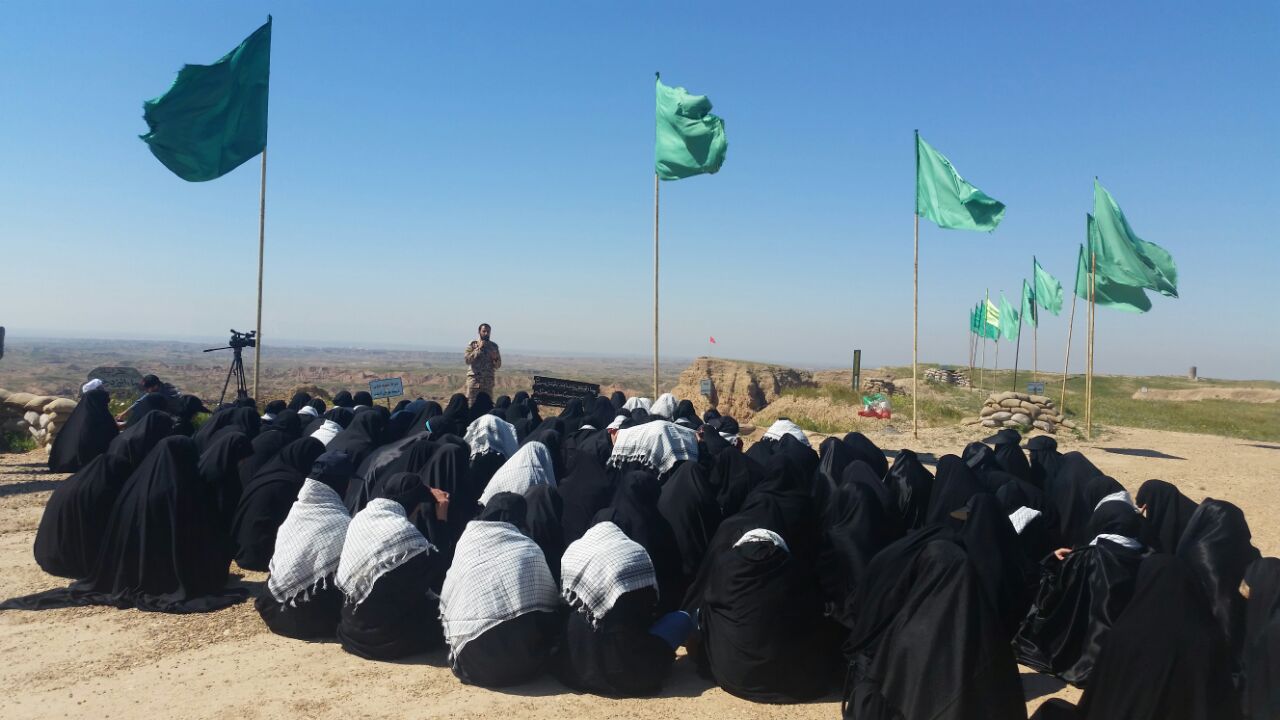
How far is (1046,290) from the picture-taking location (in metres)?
23.8

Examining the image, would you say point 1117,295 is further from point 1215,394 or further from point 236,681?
point 1215,394

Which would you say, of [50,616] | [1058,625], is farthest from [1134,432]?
[50,616]

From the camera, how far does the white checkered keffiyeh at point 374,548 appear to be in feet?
12.9

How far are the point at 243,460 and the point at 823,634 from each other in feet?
15.2

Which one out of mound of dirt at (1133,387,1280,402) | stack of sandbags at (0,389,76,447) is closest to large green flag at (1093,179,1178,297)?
stack of sandbags at (0,389,76,447)

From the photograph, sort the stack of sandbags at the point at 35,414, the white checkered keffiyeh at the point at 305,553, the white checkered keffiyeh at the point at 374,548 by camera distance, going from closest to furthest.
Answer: the white checkered keffiyeh at the point at 374,548 < the white checkered keffiyeh at the point at 305,553 < the stack of sandbags at the point at 35,414

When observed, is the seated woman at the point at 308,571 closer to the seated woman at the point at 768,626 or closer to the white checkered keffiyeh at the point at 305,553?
the white checkered keffiyeh at the point at 305,553

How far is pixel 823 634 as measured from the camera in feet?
12.4

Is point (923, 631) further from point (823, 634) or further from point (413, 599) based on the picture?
point (413, 599)

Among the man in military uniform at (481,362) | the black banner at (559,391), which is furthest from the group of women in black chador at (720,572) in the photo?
the man in military uniform at (481,362)

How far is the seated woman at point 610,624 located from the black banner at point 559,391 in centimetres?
724

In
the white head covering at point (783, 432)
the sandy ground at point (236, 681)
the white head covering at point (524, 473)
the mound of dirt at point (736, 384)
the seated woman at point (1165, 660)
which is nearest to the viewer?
the seated woman at point (1165, 660)

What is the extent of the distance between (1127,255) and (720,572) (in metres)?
11.3

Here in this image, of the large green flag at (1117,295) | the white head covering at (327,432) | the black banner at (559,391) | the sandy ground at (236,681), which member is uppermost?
the large green flag at (1117,295)
